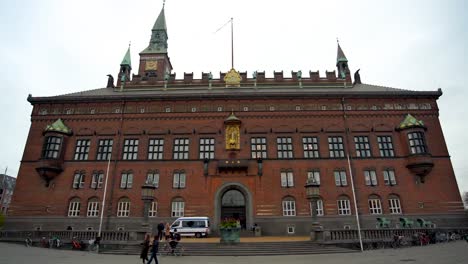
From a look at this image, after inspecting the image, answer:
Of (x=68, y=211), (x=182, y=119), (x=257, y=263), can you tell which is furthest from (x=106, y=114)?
(x=257, y=263)

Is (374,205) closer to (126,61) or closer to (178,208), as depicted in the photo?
(178,208)

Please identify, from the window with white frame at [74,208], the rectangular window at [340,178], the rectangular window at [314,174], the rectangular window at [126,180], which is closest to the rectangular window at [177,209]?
the rectangular window at [126,180]

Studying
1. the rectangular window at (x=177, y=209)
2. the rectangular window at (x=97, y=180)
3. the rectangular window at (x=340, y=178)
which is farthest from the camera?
the rectangular window at (x=97, y=180)

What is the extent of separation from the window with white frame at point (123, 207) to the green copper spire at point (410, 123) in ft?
116

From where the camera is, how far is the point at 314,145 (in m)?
36.5

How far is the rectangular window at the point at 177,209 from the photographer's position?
33.8 m

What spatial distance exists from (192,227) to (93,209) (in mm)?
13222

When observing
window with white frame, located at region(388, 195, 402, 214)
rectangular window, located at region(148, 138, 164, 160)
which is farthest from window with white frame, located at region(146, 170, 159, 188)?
window with white frame, located at region(388, 195, 402, 214)

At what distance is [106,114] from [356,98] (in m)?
33.7

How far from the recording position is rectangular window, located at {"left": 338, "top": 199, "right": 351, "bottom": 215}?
33406mm

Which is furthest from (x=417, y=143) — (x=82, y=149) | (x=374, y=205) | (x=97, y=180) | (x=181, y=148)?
(x=82, y=149)

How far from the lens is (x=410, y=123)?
118ft

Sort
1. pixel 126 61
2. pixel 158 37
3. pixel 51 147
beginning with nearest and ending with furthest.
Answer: pixel 51 147, pixel 126 61, pixel 158 37

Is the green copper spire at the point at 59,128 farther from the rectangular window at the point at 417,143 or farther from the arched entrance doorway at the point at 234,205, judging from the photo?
the rectangular window at the point at 417,143
